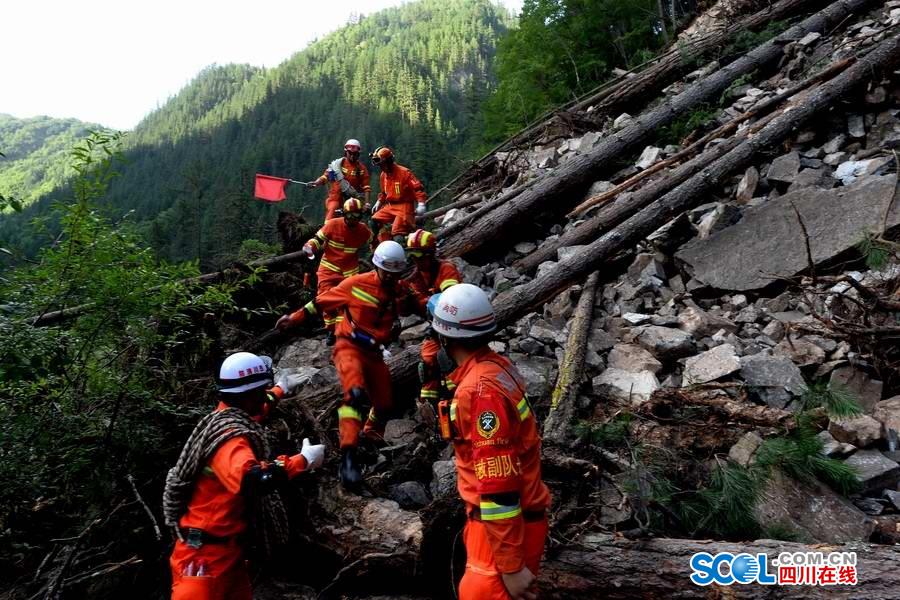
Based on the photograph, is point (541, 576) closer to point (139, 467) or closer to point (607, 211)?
point (139, 467)

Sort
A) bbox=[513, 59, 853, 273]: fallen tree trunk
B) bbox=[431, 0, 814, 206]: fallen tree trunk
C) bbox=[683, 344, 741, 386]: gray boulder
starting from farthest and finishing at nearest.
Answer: bbox=[431, 0, 814, 206]: fallen tree trunk
bbox=[513, 59, 853, 273]: fallen tree trunk
bbox=[683, 344, 741, 386]: gray boulder

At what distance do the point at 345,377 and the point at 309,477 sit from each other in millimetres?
823

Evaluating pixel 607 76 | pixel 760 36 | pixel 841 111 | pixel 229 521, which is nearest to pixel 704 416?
pixel 229 521

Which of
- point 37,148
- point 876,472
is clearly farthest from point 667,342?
point 37,148

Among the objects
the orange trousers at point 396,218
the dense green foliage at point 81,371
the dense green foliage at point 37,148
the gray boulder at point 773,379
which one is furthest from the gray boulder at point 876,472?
the dense green foliage at point 37,148

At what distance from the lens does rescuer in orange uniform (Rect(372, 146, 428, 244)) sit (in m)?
7.46

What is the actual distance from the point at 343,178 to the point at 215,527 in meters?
6.15

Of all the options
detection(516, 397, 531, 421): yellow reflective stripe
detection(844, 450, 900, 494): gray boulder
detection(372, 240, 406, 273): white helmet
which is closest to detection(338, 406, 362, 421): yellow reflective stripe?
detection(372, 240, 406, 273): white helmet

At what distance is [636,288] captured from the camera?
19.0 feet

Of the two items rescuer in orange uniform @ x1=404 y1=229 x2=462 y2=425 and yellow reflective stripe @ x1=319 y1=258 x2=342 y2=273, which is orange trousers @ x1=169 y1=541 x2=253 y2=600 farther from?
yellow reflective stripe @ x1=319 y1=258 x2=342 y2=273

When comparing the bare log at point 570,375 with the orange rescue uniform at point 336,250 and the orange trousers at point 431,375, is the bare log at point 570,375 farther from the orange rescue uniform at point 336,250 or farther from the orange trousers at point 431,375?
the orange rescue uniform at point 336,250

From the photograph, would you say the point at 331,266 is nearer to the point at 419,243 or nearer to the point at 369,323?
the point at 419,243

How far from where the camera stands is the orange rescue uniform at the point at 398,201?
748cm

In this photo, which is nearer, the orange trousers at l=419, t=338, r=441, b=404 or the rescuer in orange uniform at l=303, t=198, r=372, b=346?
the orange trousers at l=419, t=338, r=441, b=404
